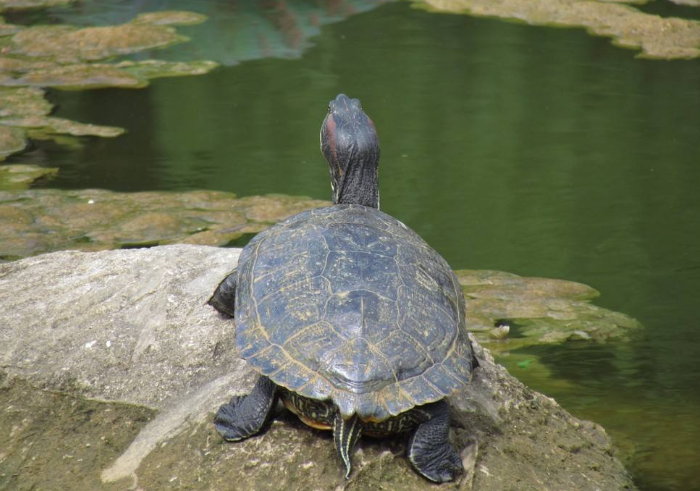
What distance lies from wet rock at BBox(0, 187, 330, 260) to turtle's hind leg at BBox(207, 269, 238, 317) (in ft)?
8.27

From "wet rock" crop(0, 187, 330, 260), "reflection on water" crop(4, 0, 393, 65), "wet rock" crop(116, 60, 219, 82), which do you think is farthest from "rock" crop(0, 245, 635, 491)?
"reflection on water" crop(4, 0, 393, 65)

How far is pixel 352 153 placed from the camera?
3.74 meters

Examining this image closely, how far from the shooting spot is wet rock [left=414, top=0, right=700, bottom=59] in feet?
33.7

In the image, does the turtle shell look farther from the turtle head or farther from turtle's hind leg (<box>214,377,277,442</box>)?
the turtle head

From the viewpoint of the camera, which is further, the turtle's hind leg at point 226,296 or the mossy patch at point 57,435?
the turtle's hind leg at point 226,296

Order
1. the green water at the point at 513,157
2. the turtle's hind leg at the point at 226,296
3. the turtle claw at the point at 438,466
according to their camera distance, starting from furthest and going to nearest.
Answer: the green water at the point at 513,157, the turtle's hind leg at the point at 226,296, the turtle claw at the point at 438,466

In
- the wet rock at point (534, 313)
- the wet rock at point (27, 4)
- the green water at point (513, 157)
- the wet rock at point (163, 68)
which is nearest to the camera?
the green water at point (513, 157)

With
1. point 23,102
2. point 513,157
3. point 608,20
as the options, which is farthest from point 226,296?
point 608,20

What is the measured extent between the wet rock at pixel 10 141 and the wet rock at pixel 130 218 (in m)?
1.04

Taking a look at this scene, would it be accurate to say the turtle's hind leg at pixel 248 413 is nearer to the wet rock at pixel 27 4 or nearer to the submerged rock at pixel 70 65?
the submerged rock at pixel 70 65

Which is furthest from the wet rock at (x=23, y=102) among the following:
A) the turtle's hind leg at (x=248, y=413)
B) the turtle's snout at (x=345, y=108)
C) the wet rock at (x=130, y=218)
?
the turtle's hind leg at (x=248, y=413)

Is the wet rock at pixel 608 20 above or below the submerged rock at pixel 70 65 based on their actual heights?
above

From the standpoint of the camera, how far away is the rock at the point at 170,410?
9.08ft

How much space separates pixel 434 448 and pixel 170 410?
0.98m
